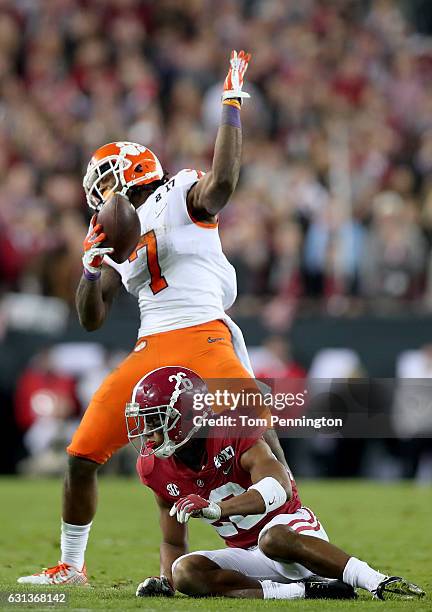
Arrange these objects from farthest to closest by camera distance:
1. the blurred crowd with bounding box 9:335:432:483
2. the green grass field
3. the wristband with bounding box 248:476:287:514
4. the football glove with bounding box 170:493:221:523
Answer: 1. the blurred crowd with bounding box 9:335:432:483
2. the green grass field
3. the wristband with bounding box 248:476:287:514
4. the football glove with bounding box 170:493:221:523

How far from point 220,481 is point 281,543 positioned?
0.43 m

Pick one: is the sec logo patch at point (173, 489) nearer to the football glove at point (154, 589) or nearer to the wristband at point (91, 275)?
the football glove at point (154, 589)

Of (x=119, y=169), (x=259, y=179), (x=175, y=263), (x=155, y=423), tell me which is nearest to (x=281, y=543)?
(x=155, y=423)

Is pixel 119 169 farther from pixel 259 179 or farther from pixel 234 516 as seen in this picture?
pixel 259 179

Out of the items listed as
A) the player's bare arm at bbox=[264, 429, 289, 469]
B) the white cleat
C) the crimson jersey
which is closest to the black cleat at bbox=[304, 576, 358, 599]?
the crimson jersey

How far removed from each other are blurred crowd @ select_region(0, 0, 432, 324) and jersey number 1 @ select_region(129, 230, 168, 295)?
603 cm

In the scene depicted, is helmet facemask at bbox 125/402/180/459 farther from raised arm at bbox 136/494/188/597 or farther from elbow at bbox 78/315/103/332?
elbow at bbox 78/315/103/332

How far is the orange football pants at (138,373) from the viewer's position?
229 inches

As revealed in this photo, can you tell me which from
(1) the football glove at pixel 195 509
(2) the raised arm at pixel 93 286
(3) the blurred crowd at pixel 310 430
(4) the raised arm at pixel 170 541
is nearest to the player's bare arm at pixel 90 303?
(2) the raised arm at pixel 93 286

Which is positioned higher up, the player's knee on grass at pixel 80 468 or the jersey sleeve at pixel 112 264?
the jersey sleeve at pixel 112 264

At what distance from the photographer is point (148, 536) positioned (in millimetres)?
8250

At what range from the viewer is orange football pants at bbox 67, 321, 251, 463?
19.1 feet

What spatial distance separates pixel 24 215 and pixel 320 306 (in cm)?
320

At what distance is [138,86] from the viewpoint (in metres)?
14.4
